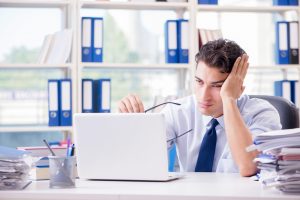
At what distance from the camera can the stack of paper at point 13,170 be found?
59.5 inches

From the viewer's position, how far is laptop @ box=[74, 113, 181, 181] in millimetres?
1577

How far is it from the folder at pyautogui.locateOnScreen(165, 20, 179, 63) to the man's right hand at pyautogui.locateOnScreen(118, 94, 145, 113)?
1.56 metres

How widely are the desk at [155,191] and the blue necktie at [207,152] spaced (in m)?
0.45

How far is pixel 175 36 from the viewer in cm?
364

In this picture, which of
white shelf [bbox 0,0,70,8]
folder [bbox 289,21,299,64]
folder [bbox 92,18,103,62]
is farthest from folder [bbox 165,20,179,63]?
folder [bbox 289,21,299,64]

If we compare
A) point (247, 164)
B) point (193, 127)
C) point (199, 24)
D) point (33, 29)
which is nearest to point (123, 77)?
point (33, 29)

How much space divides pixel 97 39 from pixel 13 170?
2100mm

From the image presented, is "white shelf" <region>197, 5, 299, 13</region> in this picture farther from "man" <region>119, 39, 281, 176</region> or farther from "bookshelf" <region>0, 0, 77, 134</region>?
"man" <region>119, 39, 281, 176</region>

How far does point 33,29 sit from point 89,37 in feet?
4.39

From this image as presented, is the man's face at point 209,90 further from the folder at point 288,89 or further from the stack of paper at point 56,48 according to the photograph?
the folder at point 288,89

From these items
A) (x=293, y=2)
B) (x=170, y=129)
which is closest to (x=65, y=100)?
(x=170, y=129)

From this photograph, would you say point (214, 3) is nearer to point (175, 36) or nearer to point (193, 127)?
point (175, 36)

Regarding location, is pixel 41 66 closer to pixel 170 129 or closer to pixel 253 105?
pixel 170 129

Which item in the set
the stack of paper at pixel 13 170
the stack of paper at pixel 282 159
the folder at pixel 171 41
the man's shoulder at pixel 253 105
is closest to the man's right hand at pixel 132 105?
the man's shoulder at pixel 253 105
